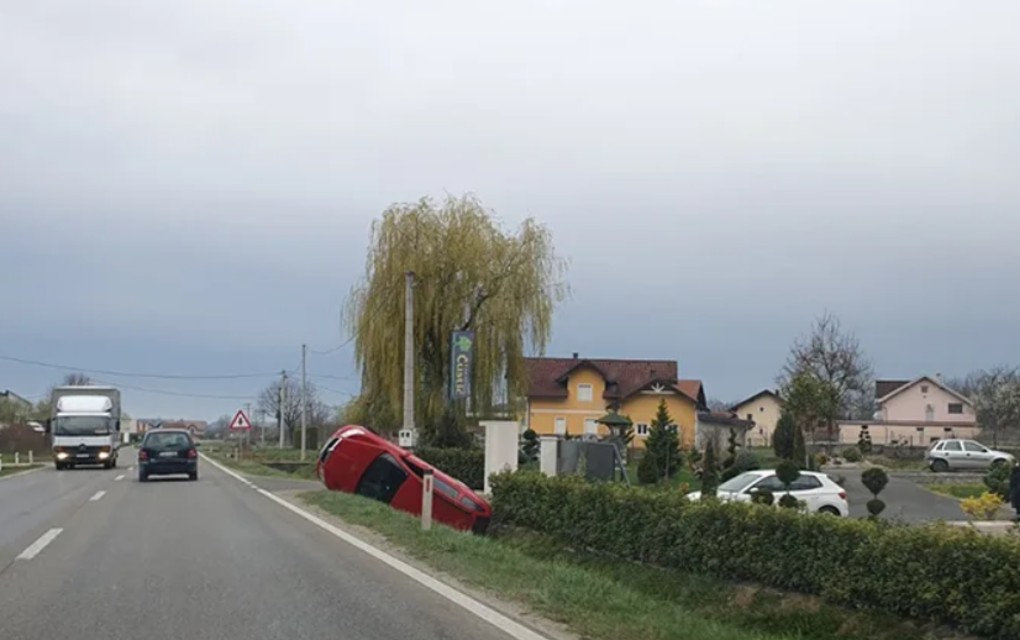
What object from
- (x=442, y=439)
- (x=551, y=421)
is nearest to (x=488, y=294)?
(x=442, y=439)

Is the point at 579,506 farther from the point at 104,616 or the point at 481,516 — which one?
the point at 104,616

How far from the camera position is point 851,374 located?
59.1 meters

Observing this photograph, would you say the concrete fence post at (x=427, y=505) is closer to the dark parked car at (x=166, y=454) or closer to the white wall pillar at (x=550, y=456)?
the white wall pillar at (x=550, y=456)

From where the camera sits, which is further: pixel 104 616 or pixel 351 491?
pixel 351 491

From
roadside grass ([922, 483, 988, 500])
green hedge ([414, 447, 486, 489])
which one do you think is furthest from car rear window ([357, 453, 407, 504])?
roadside grass ([922, 483, 988, 500])

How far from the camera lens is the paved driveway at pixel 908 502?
28.8 m

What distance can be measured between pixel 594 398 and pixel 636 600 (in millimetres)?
61534

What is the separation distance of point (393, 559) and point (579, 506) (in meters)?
5.00

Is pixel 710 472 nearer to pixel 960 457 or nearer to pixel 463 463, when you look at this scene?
pixel 463 463

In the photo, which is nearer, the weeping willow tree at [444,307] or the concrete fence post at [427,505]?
the concrete fence post at [427,505]

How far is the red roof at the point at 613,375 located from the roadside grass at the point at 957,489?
32.3m

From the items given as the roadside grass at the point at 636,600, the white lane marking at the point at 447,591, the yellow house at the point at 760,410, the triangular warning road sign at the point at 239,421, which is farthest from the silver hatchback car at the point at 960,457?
the yellow house at the point at 760,410

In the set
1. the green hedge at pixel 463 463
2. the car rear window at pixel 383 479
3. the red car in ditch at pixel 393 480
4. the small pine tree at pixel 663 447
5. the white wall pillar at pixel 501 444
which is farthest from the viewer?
the small pine tree at pixel 663 447

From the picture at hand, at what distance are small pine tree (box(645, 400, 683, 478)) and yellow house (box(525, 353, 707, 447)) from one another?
27.8 meters
